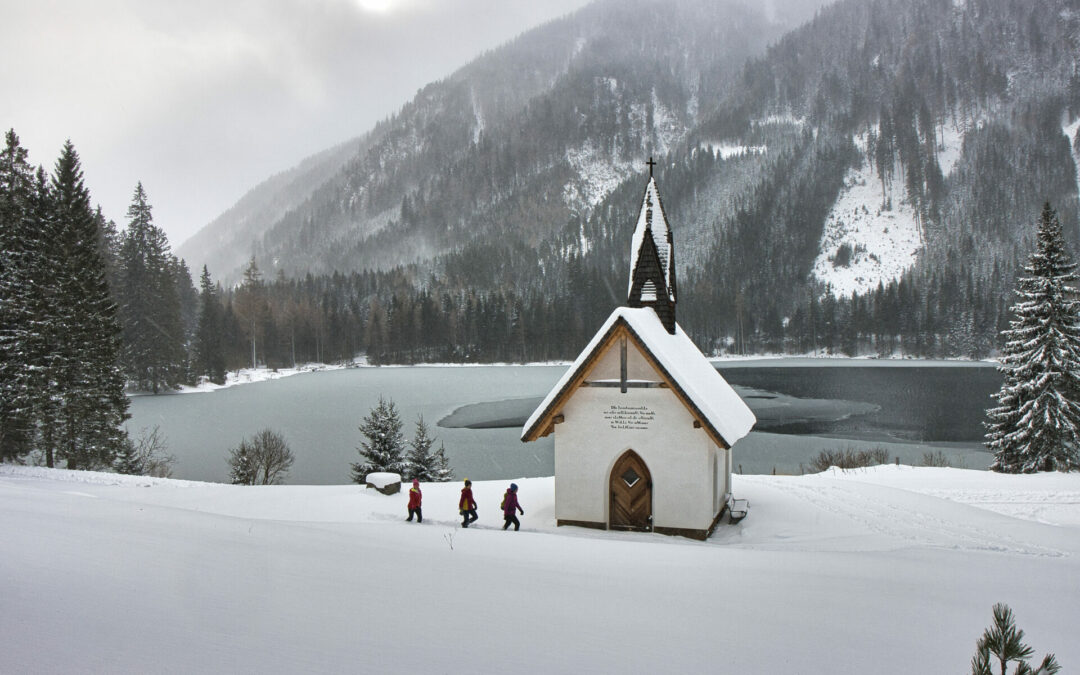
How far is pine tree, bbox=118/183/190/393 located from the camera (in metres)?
60.2

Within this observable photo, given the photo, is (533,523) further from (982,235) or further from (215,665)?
(982,235)

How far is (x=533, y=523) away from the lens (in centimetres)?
1466

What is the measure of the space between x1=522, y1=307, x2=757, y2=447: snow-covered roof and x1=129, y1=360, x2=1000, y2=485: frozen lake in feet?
47.1

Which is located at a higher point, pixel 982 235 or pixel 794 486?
pixel 982 235

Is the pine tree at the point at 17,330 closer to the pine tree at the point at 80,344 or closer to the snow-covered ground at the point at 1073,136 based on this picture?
the pine tree at the point at 80,344

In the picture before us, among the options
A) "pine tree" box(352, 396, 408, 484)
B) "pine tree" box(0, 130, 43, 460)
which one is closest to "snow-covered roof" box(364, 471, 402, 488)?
"pine tree" box(352, 396, 408, 484)

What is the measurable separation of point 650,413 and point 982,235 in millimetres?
181050

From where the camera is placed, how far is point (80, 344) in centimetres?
2641

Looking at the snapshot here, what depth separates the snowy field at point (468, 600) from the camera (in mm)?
4336

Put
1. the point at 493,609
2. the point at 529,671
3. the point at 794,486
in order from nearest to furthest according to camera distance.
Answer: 1. the point at 529,671
2. the point at 493,609
3. the point at 794,486

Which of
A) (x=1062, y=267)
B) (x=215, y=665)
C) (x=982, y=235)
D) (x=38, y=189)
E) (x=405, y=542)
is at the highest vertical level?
(x=982, y=235)

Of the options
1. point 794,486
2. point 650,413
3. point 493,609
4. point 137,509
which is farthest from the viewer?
point 794,486

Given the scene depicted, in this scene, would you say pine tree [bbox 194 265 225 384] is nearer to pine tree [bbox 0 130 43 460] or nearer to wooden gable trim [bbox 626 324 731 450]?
pine tree [bbox 0 130 43 460]

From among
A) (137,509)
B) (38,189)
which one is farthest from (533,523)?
(38,189)
